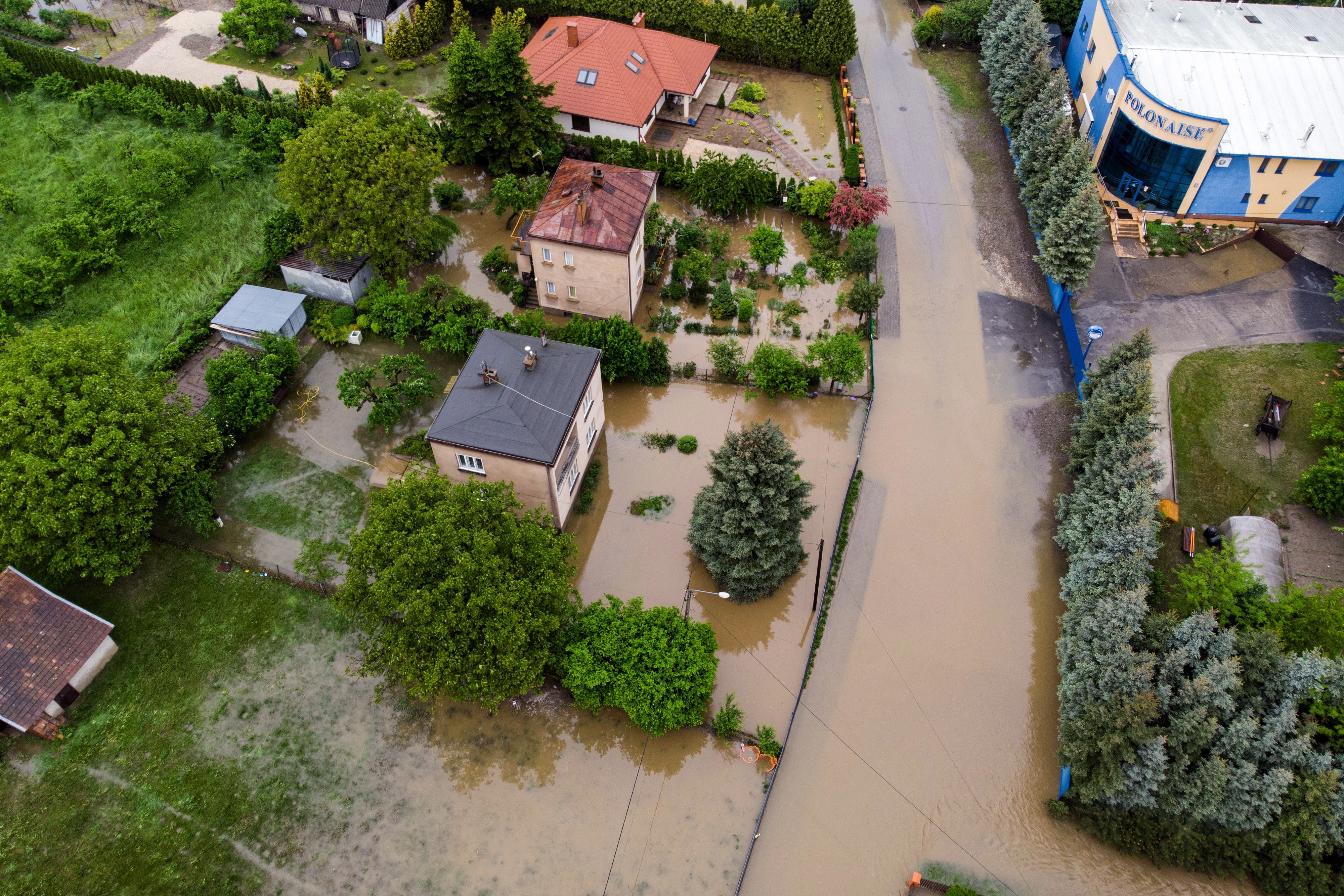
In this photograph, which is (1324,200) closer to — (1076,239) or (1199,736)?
(1076,239)

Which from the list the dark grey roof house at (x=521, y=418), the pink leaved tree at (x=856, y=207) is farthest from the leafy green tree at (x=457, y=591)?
the pink leaved tree at (x=856, y=207)

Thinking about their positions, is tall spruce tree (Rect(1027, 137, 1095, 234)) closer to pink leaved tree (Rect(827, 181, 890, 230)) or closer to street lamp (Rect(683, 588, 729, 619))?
pink leaved tree (Rect(827, 181, 890, 230))

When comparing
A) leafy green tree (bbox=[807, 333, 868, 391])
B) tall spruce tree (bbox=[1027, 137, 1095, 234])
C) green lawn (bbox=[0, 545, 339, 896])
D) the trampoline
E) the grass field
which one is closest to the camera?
green lawn (bbox=[0, 545, 339, 896])

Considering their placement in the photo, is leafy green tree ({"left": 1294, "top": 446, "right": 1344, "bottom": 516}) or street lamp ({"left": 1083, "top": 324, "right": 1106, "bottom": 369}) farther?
street lamp ({"left": 1083, "top": 324, "right": 1106, "bottom": 369})

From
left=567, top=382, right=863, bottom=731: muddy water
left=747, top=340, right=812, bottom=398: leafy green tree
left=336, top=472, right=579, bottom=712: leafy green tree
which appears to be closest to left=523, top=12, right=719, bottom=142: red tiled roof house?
left=747, top=340, right=812, bottom=398: leafy green tree

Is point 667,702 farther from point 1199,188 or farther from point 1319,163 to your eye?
point 1319,163

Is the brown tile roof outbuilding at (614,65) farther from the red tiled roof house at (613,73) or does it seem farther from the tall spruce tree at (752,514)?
the tall spruce tree at (752,514)

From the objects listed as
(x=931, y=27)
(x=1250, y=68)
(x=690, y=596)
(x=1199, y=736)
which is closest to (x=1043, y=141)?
(x=1250, y=68)
